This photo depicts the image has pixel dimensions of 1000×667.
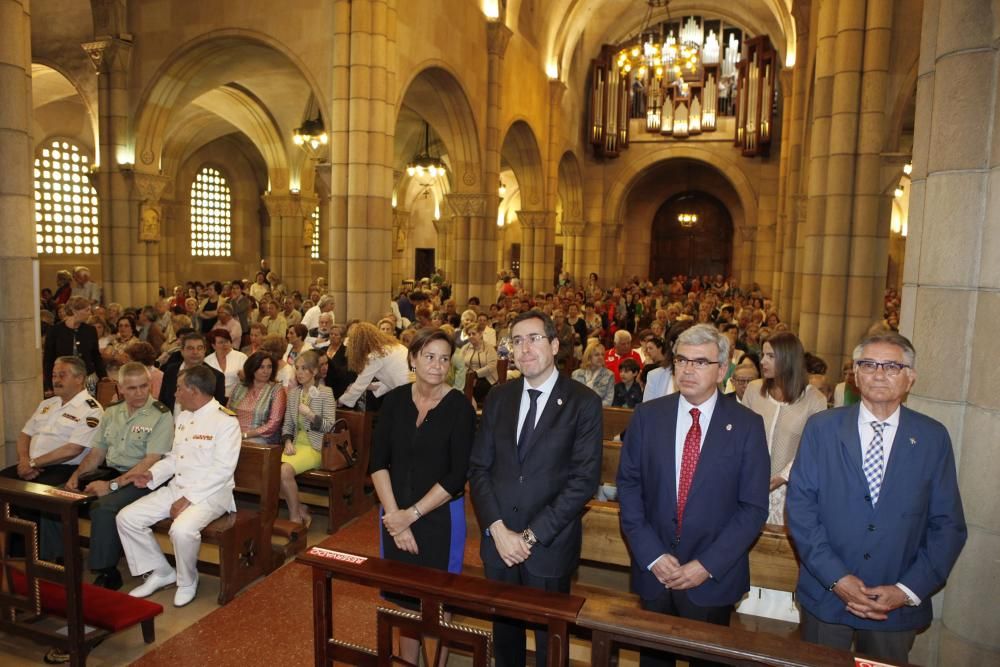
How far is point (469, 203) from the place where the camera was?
15.7 meters

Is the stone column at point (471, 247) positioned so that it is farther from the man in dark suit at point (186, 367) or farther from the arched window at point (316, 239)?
the arched window at point (316, 239)

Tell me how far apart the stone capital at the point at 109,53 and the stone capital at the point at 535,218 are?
10.8 metres

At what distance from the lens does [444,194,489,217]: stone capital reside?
51.4ft

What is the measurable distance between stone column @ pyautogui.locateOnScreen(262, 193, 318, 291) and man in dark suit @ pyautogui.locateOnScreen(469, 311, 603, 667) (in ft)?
58.5

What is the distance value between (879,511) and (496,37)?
14.7 m

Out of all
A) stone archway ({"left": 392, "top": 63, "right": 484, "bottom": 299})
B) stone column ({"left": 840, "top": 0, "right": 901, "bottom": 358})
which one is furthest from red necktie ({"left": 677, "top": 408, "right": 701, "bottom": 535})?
stone archway ({"left": 392, "top": 63, "right": 484, "bottom": 299})

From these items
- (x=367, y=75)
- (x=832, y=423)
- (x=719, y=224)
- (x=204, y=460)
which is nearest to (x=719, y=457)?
(x=832, y=423)

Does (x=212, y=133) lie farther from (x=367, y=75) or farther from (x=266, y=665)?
(x=266, y=665)

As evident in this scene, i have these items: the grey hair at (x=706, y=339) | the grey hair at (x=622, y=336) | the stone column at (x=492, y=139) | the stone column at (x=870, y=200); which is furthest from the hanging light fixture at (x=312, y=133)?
the grey hair at (x=706, y=339)

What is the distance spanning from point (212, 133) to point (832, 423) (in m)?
23.0

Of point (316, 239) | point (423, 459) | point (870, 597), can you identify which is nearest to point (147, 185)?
point (423, 459)

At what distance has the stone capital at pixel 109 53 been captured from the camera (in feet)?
41.8

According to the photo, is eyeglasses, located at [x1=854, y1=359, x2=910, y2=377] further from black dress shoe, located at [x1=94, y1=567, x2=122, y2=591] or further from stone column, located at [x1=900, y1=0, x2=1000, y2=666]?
black dress shoe, located at [x1=94, y1=567, x2=122, y2=591]

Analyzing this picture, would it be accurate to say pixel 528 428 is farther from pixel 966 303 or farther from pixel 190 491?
pixel 190 491
